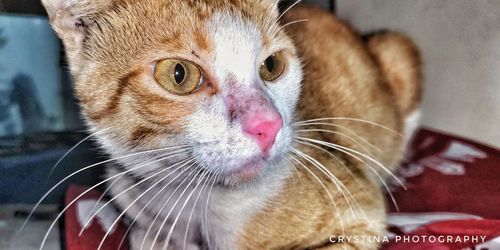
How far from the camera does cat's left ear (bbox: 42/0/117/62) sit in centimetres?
122

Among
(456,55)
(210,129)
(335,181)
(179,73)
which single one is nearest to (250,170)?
(210,129)

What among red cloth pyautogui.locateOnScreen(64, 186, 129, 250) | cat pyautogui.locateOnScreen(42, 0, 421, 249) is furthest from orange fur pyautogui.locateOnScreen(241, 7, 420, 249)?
red cloth pyautogui.locateOnScreen(64, 186, 129, 250)

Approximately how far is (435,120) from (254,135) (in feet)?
3.33

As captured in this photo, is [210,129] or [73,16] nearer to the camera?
[210,129]

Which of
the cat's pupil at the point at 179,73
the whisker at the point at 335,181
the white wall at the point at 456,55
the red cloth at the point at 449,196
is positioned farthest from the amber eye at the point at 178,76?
the white wall at the point at 456,55

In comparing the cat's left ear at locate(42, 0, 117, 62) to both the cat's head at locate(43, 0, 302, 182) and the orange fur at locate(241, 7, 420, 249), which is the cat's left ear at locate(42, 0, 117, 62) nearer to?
the cat's head at locate(43, 0, 302, 182)

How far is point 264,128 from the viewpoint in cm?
108

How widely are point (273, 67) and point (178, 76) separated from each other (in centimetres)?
25

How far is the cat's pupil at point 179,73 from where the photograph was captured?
1142mm

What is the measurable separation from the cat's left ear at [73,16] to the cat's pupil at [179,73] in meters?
0.24

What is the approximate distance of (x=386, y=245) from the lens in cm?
137

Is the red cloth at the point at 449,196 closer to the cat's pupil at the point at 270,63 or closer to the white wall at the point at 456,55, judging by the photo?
the white wall at the point at 456,55

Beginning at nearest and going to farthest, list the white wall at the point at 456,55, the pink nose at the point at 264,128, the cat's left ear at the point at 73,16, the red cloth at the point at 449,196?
the pink nose at the point at 264,128 < the cat's left ear at the point at 73,16 < the red cloth at the point at 449,196 < the white wall at the point at 456,55

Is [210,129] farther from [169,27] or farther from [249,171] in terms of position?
[169,27]
